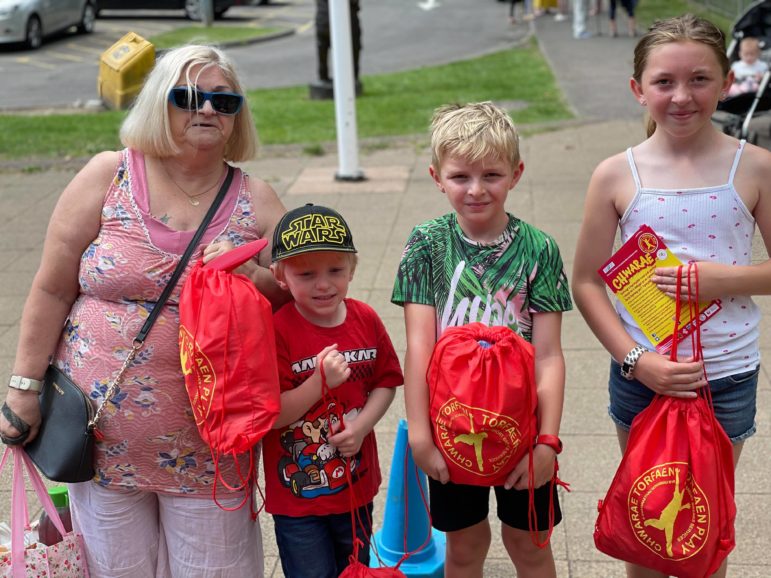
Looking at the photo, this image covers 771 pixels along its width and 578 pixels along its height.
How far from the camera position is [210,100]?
102 inches

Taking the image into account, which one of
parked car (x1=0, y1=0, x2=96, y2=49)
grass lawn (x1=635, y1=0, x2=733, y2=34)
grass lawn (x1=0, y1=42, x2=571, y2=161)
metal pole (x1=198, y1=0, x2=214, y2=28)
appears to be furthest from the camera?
metal pole (x1=198, y1=0, x2=214, y2=28)

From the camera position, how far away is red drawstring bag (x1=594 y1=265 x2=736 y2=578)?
2.52 metres

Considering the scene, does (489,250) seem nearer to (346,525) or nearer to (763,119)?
(346,525)

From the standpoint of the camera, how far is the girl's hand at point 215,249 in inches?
98.4

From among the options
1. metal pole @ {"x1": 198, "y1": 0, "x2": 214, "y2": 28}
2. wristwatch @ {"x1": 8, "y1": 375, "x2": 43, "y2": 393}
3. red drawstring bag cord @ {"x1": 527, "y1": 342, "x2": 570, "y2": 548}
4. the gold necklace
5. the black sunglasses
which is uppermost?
the black sunglasses

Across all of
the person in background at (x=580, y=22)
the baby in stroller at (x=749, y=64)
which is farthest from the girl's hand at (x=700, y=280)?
the person in background at (x=580, y=22)

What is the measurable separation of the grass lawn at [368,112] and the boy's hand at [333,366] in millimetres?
7892

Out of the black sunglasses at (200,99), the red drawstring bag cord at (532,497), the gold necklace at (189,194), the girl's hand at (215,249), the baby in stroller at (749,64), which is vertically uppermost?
the black sunglasses at (200,99)

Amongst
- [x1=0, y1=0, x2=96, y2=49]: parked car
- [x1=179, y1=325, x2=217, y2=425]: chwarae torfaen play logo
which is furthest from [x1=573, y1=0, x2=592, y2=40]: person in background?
[x1=179, y1=325, x2=217, y2=425]: chwarae torfaen play logo

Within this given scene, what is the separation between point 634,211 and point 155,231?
128 centimetres

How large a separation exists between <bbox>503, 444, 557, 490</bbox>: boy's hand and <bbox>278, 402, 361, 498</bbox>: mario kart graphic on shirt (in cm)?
47

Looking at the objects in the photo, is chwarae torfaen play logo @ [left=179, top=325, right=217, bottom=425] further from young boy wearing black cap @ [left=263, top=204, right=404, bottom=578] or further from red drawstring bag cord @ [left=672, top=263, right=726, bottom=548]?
red drawstring bag cord @ [left=672, top=263, right=726, bottom=548]

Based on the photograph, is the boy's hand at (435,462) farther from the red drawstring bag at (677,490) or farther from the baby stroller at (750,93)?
the baby stroller at (750,93)

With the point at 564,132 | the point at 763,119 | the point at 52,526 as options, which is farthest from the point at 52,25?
the point at 52,526
